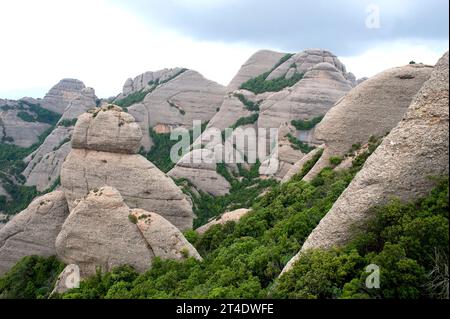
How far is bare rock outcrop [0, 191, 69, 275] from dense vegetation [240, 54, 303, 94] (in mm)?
43854

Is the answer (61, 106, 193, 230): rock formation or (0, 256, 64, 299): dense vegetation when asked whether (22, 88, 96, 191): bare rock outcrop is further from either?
(0, 256, 64, 299): dense vegetation

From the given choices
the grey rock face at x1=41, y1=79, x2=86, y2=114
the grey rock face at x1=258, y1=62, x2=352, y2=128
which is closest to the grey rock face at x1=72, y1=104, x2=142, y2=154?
the grey rock face at x1=258, y1=62, x2=352, y2=128

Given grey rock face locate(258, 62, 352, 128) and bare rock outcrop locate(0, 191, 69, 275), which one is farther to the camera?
grey rock face locate(258, 62, 352, 128)

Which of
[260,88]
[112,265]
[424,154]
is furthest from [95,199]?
[260,88]

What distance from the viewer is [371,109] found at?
26172 millimetres

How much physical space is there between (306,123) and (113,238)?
36369 mm

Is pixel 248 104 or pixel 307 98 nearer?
pixel 307 98

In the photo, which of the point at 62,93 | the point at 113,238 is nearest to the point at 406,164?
the point at 113,238

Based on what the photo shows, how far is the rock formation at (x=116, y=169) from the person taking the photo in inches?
1194

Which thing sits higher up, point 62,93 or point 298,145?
point 62,93

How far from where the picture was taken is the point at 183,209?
3155cm

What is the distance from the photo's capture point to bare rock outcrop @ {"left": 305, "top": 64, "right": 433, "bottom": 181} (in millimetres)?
25219

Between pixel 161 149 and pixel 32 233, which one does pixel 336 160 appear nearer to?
pixel 32 233
